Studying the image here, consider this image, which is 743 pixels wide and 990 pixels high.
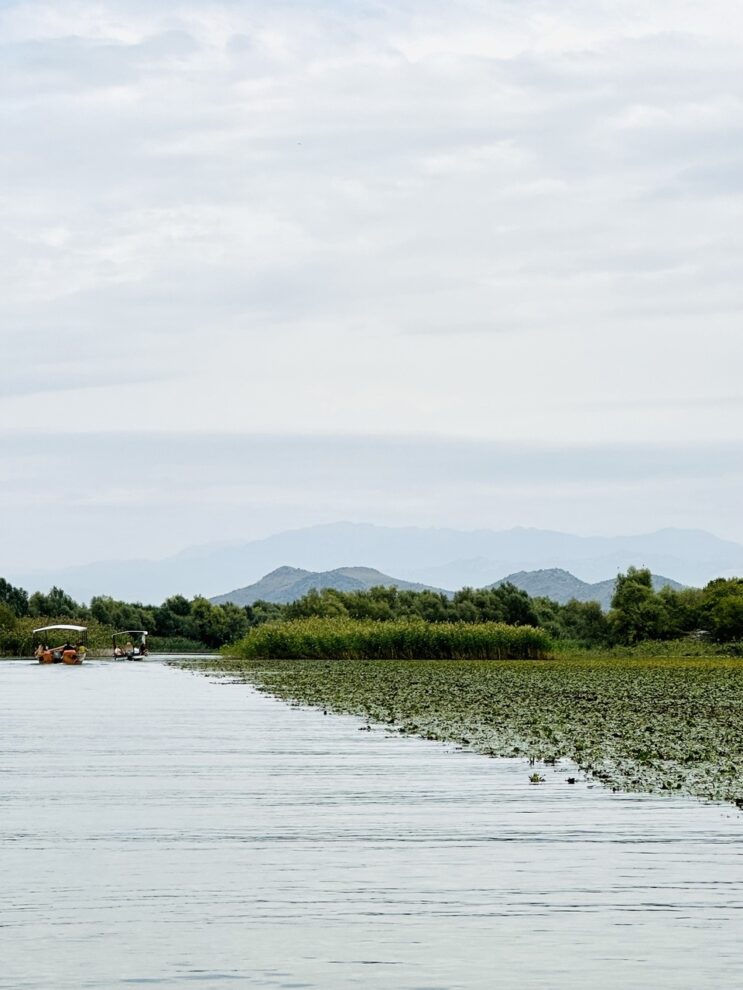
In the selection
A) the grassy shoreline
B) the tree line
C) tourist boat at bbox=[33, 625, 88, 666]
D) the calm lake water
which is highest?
the tree line

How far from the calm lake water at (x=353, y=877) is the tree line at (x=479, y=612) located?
67806 mm

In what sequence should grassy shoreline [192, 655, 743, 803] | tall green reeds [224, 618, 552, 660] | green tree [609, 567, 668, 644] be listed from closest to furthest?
grassy shoreline [192, 655, 743, 803] < tall green reeds [224, 618, 552, 660] < green tree [609, 567, 668, 644]

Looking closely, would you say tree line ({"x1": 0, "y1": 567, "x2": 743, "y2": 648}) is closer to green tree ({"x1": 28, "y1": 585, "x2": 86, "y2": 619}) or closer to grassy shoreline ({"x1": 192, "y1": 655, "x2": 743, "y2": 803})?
green tree ({"x1": 28, "y1": 585, "x2": 86, "y2": 619})

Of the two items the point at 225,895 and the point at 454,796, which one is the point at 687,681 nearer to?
the point at 454,796

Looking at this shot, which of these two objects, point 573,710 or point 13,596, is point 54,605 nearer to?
point 13,596

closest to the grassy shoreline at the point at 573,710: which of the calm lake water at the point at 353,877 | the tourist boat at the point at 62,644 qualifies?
the calm lake water at the point at 353,877

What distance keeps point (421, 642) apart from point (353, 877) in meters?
52.5

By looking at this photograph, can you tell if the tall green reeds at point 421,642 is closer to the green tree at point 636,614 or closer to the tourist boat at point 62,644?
the tourist boat at point 62,644

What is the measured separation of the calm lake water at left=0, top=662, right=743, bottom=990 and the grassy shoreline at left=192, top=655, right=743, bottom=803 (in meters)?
1.46

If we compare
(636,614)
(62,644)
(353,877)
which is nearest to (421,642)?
(62,644)

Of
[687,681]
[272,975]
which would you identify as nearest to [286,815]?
[272,975]

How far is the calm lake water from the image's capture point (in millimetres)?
9992

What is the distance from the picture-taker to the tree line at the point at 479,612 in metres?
92.4

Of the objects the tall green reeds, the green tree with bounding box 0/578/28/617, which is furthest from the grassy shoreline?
the green tree with bounding box 0/578/28/617
